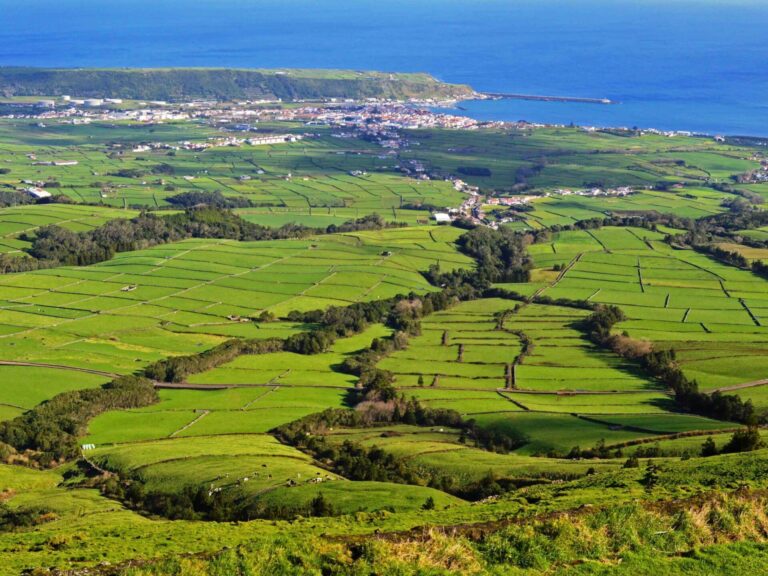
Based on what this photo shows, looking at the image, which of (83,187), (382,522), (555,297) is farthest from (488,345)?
(83,187)

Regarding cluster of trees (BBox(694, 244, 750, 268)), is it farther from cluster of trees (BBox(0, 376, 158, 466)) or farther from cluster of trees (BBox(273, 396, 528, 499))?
cluster of trees (BBox(0, 376, 158, 466))

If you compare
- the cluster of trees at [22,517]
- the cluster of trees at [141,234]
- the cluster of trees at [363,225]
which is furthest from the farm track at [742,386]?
the cluster of trees at [363,225]

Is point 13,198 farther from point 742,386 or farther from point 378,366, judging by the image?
point 742,386

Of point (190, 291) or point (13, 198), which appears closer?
point (190, 291)

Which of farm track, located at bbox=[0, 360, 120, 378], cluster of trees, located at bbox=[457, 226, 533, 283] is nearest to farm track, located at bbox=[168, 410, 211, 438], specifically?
farm track, located at bbox=[0, 360, 120, 378]

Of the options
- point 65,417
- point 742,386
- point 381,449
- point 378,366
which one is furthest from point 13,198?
point 742,386

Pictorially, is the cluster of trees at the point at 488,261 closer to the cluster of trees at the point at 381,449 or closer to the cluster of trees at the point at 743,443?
the cluster of trees at the point at 381,449
